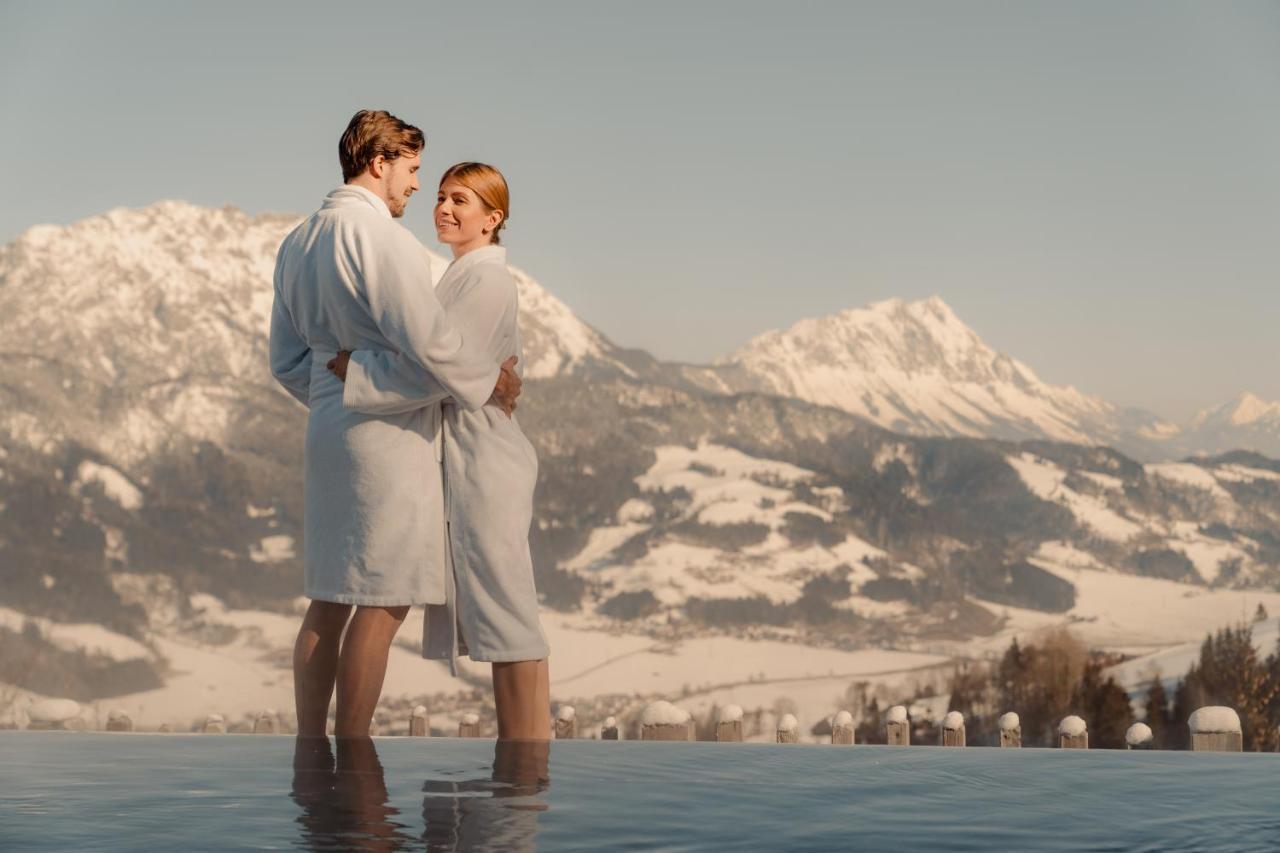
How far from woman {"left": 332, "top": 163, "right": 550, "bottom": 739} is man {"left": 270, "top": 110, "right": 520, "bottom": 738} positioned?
0.07m

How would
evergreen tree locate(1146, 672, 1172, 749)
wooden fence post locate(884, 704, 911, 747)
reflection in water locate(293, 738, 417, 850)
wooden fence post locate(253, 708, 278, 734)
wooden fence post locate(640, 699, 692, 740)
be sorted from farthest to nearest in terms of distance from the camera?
evergreen tree locate(1146, 672, 1172, 749), wooden fence post locate(253, 708, 278, 734), wooden fence post locate(884, 704, 911, 747), wooden fence post locate(640, 699, 692, 740), reflection in water locate(293, 738, 417, 850)

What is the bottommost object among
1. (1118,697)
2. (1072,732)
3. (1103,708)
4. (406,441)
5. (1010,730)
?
(1103,708)

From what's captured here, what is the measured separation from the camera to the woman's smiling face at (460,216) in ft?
16.7

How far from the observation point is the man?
4836 millimetres

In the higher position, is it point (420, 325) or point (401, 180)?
point (401, 180)

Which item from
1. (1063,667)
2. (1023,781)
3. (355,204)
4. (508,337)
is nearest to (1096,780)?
(1023,781)

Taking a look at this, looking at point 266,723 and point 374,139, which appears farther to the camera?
point 266,723

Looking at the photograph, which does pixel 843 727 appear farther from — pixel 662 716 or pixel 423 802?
pixel 423 802

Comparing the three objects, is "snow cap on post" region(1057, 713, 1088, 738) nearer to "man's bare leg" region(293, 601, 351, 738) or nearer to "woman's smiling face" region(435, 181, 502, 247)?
"man's bare leg" region(293, 601, 351, 738)

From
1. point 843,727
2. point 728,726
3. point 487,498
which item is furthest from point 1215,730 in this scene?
point 487,498

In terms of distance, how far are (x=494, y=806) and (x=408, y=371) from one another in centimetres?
167

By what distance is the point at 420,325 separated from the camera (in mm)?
4770

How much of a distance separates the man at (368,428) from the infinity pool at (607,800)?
1.21ft

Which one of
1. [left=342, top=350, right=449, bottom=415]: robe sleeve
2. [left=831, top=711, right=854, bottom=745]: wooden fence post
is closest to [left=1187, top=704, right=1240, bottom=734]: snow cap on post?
[left=831, top=711, right=854, bottom=745]: wooden fence post
